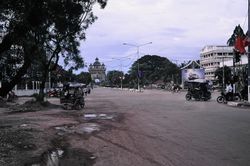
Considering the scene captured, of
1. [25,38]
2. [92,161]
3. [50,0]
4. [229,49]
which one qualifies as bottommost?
[92,161]

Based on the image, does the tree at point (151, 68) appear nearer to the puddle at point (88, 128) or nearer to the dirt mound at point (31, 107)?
the dirt mound at point (31, 107)

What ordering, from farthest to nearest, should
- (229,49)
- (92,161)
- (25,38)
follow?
(229,49) → (25,38) → (92,161)

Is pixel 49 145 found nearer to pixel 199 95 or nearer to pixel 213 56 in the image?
pixel 199 95

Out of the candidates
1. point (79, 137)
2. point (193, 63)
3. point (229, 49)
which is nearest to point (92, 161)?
point (79, 137)

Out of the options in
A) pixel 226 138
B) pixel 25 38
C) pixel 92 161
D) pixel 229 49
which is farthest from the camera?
pixel 229 49

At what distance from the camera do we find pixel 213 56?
16275 centimetres

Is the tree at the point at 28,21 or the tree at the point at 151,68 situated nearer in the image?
the tree at the point at 28,21

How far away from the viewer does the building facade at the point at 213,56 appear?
514ft

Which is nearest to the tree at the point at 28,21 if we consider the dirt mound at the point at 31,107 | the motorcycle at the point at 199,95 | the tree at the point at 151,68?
the dirt mound at the point at 31,107

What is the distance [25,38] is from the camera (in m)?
13.4

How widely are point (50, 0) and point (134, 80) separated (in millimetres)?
151712

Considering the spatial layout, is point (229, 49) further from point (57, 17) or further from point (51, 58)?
point (57, 17)

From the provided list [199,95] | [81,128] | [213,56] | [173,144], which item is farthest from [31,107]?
[213,56]

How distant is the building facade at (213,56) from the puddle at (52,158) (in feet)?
461
